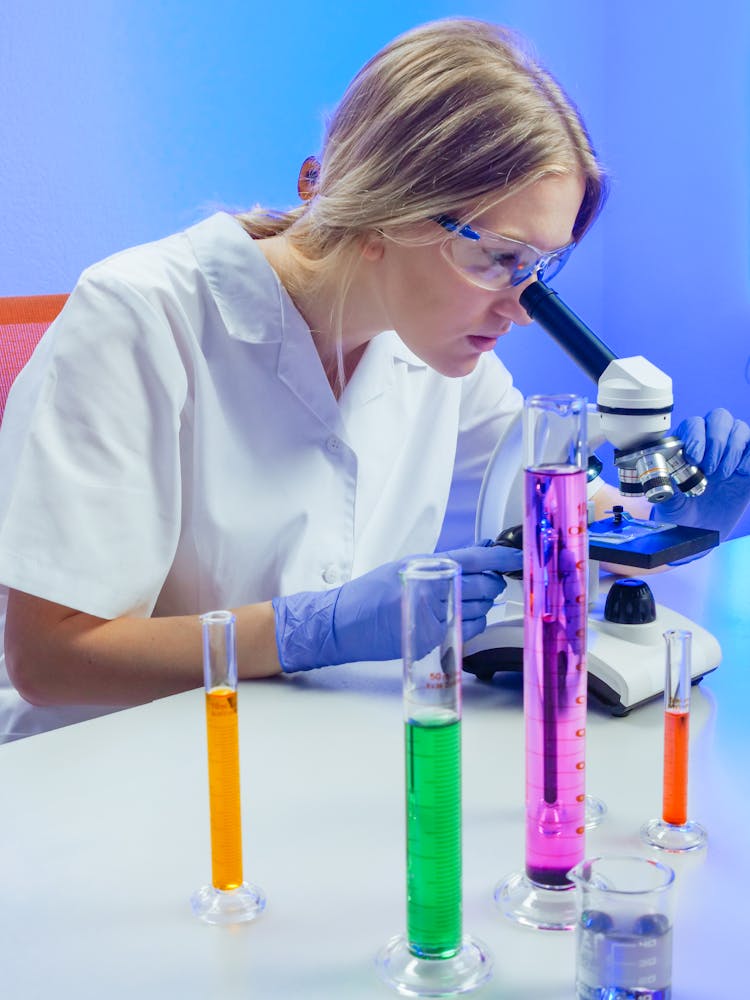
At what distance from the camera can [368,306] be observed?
149 cm

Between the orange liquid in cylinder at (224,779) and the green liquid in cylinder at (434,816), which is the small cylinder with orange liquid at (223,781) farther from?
the green liquid in cylinder at (434,816)

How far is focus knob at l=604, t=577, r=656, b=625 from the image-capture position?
1144 millimetres

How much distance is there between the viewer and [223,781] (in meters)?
0.74

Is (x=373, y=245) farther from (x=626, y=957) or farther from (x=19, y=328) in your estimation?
(x=626, y=957)

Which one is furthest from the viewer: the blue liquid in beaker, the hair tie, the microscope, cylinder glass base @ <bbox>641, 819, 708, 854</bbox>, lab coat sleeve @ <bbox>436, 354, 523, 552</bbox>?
lab coat sleeve @ <bbox>436, 354, 523, 552</bbox>

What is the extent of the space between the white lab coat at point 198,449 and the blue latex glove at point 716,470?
1.19 ft

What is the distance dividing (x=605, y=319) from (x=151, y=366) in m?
2.76

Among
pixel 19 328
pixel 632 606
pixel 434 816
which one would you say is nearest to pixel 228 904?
pixel 434 816

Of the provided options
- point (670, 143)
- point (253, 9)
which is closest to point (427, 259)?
point (253, 9)

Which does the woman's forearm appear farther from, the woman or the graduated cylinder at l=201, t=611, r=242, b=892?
the graduated cylinder at l=201, t=611, r=242, b=892

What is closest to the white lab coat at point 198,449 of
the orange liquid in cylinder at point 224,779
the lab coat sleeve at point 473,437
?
the lab coat sleeve at point 473,437

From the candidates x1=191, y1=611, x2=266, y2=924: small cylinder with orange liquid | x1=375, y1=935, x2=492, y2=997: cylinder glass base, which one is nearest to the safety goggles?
x1=191, y1=611, x2=266, y2=924: small cylinder with orange liquid

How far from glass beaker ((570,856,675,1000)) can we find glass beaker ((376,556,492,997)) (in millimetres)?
77

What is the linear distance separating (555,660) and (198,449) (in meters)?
0.74
